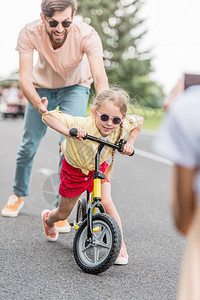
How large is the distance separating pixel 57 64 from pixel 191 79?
2.28 m

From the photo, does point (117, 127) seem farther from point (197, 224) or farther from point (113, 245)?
point (197, 224)

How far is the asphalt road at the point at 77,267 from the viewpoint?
314cm

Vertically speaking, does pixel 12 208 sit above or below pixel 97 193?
below

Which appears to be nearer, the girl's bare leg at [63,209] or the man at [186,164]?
the man at [186,164]

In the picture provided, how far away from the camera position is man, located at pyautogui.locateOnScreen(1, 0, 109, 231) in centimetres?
390

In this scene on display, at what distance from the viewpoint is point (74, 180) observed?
3.70 metres

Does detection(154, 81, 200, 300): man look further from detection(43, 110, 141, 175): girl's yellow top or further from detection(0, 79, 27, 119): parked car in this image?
detection(0, 79, 27, 119): parked car

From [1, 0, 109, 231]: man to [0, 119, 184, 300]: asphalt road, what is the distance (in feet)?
1.73

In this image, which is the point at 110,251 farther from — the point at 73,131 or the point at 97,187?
the point at 73,131

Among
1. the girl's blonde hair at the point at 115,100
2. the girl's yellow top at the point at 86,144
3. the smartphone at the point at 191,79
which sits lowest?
the girl's yellow top at the point at 86,144

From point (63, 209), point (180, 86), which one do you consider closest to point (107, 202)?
point (63, 209)

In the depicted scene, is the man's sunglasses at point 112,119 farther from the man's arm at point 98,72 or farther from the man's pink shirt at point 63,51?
the man's pink shirt at point 63,51

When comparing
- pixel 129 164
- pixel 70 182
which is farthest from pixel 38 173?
pixel 70 182

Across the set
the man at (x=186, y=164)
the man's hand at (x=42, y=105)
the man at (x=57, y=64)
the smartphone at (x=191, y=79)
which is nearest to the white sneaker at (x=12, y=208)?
the man at (x=57, y=64)
